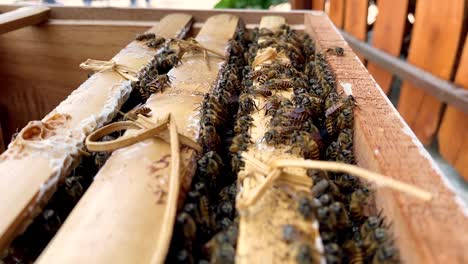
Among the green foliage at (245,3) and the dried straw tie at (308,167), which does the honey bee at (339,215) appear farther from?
the green foliage at (245,3)

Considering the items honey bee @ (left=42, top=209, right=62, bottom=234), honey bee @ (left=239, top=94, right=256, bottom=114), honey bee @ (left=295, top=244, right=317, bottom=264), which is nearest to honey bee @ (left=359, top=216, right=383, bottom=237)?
honey bee @ (left=295, top=244, right=317, bottom=264)

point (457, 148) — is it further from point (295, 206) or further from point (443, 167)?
point (295, 206)

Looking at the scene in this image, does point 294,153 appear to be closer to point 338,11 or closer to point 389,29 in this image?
point 389,29

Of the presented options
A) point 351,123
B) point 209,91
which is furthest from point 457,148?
point 209,91

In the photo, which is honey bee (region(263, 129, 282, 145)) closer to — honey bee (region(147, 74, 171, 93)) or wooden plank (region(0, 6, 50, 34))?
honey bee (region(147, 74, 171, 93))

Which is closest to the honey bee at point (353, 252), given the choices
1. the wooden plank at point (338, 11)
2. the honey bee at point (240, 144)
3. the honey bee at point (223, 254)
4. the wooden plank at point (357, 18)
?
the honey bee at point (223, 254)
